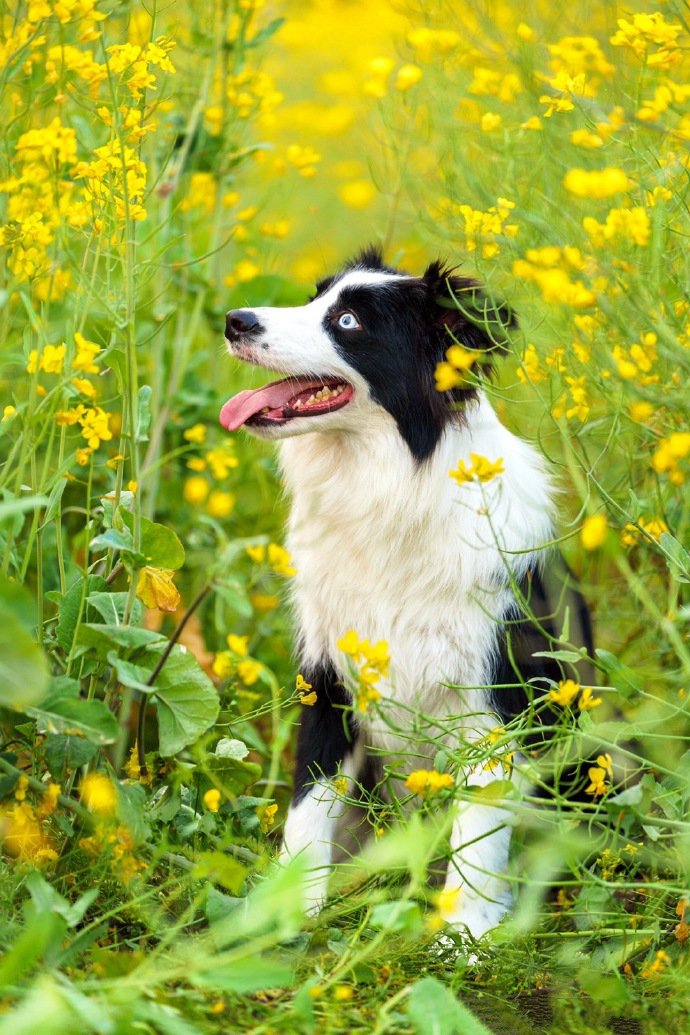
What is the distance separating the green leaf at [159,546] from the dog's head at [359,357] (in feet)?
2.18

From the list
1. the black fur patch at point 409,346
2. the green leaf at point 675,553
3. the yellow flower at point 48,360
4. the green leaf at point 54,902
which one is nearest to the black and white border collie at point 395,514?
the black fur patch at point 409,346

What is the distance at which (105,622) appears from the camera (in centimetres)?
223

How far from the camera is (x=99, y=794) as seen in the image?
6.51 ft

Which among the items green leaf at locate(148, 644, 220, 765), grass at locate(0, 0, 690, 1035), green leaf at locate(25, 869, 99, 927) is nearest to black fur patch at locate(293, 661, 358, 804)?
grass at locate(0, 0, 690, 1035)

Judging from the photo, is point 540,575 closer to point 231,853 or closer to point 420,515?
point 420,515

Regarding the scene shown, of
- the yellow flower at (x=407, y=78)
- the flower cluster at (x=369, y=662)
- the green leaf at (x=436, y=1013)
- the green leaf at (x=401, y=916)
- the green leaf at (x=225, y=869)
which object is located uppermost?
the yellow flower at (x=407, y=78)

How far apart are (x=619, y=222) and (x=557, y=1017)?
1.45 meters

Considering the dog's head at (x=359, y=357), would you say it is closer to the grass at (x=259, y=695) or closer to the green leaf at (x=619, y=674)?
the grass at (x=259, y=695)

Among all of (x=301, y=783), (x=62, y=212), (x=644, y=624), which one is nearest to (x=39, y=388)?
(x=62, y=212)

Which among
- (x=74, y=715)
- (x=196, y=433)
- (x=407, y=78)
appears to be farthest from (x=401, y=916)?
(x=407, y=78)

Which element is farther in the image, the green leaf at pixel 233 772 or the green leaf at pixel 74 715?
the green leaf at pixel 233 772

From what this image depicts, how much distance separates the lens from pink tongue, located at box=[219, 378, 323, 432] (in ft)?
9.50

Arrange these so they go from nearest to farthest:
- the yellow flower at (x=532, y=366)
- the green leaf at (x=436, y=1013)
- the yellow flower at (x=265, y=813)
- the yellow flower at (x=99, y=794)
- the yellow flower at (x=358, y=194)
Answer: the green leaf at (x=436, y=1013) < the yellow flower at (x=99, y=794) < the yellow flower at (x=532, y=366) < the yellow flower at (x=265, y=813) < the yellow flower at (x=358, y=194)

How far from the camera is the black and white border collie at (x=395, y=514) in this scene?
2.85 m
